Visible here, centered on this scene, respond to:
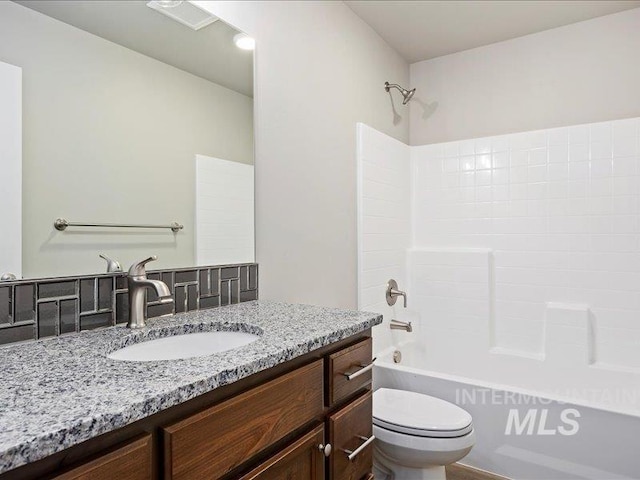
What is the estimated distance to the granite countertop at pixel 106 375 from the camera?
0.54 metres

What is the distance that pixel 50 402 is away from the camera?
620mm

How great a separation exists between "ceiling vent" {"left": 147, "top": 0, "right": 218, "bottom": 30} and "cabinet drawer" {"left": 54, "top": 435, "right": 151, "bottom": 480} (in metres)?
1.28

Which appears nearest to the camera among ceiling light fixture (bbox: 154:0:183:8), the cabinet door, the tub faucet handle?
the cabinet door

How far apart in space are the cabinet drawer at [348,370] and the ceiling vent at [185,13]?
1201mm

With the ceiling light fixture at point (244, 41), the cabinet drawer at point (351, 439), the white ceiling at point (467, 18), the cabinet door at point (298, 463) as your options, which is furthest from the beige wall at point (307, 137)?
the cabinet door at point (298, 463)

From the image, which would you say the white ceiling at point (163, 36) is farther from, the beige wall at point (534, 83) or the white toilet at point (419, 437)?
the beige wall at point (534, 83)

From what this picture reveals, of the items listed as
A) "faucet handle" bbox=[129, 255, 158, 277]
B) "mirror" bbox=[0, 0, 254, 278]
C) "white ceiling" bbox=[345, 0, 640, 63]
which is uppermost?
A: "white ceiling" bbox=[345, 0, 640, 63]

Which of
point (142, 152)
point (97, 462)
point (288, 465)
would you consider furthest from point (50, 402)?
point (142, 152)

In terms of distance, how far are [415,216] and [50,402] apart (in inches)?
107

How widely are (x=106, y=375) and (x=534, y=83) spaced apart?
2959 mm

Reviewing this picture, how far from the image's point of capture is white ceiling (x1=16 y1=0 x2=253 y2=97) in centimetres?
112

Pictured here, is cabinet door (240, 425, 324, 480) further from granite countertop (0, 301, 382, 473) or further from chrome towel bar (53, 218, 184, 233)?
chrome towel bar (53, 218, 184, 233)

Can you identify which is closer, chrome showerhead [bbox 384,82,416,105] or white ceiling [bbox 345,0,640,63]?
white ceiling [bbox 345,0,640,63]

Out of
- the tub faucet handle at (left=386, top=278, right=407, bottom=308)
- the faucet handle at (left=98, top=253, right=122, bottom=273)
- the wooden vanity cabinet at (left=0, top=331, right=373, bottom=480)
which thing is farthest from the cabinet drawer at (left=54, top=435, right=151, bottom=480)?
the tub faucet handle at (left=386, top=278, right=407, bottom=308)
